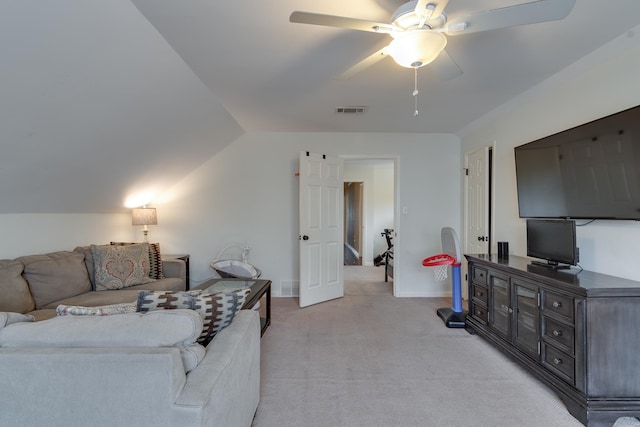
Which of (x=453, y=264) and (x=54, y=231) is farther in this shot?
(x=453, y=264)

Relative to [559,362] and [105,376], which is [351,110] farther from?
[105,376]

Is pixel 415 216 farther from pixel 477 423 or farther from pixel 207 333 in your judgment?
pixel 207 333

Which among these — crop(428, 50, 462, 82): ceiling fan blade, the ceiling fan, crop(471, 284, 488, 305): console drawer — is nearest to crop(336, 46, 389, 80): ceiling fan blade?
the ceiling fan

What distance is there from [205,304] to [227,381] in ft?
1.26

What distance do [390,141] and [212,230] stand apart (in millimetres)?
2930

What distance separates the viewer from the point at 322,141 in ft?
14.3

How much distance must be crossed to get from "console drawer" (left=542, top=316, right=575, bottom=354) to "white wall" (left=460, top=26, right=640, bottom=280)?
56cm

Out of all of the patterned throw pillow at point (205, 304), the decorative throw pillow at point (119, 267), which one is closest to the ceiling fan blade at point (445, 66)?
the patterned throw pillow at point (205, 304)

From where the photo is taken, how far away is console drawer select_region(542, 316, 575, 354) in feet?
6.09

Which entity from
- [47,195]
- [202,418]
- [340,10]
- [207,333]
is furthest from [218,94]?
[202,418]

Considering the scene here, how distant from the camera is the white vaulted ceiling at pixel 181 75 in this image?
167 centimetres

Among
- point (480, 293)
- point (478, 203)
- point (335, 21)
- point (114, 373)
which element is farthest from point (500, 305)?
point (114, 373)

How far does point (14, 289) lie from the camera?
218 centimetres

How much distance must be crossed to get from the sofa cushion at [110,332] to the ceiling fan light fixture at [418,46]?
5.49ft
